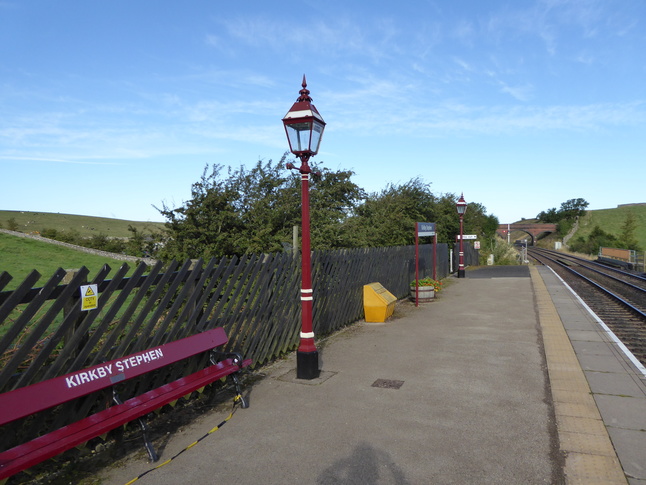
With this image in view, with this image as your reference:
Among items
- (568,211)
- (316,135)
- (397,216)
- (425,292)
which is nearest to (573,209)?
(568,211)

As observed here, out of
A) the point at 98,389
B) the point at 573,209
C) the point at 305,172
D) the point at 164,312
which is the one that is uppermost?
the point at 573,209

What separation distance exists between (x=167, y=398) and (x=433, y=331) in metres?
6.39

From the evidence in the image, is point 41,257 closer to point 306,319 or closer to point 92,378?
point 306,319

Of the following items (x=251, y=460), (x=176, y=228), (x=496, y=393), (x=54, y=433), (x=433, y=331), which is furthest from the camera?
(x=176, y=228)

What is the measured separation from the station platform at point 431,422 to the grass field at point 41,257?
31949mm

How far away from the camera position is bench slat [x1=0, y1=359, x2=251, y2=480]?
3078 millimetres

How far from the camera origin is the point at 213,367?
204 inches

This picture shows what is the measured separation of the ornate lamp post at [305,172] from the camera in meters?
6.21

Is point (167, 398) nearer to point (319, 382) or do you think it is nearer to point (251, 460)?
point (251, 460)

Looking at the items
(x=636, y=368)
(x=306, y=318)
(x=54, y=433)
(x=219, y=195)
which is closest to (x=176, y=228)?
(x=219, y=195)

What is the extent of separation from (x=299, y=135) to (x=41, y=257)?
42727 mm

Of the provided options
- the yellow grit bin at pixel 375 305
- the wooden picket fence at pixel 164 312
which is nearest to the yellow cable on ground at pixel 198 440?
the wooden picket fence at pixel 164 312

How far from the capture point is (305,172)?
6301 millimetres

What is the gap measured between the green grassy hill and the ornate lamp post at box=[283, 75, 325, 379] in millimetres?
104365
